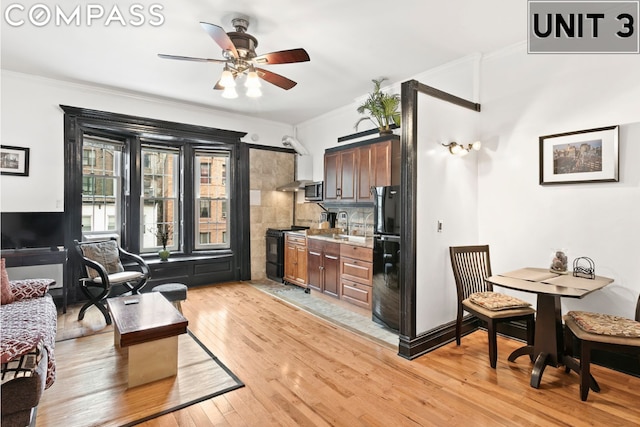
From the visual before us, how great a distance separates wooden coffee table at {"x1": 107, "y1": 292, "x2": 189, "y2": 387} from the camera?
244 centimetres

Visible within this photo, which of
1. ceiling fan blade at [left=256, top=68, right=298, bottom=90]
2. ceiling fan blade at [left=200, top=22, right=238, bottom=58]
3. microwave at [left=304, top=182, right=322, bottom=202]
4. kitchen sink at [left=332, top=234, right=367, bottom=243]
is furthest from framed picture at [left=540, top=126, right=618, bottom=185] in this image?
microwave at [left=304, top=182, right=322, bottom=202]

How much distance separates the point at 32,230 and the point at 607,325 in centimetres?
575

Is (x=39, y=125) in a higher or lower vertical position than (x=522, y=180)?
higher

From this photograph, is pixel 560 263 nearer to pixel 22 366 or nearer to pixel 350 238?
pixel 350 238

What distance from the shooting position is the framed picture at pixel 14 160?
13.1 feet

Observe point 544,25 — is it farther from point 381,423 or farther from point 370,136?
point 381,423

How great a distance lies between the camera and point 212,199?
19.5 feet

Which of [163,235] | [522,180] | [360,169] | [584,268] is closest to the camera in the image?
[584,268]

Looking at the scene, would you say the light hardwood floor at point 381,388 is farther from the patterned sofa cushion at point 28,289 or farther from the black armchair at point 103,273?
the patterned sofa cushion at point 28,289

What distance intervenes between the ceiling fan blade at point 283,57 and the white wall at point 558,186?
85.8 inches

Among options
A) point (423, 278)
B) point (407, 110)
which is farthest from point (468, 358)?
point (407, 110)

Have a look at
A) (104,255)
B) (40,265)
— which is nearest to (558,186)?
(104,255)

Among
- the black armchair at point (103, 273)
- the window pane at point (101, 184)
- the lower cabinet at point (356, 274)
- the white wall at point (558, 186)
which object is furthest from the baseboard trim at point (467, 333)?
the window pane at point (101, 184)

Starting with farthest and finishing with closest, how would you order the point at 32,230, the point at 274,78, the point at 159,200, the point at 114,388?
1. the point at 159,200
2. the point at 32,230
3. the point at 274,78
4. the point at 114,388
